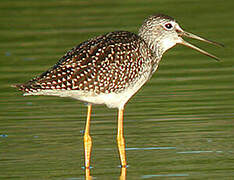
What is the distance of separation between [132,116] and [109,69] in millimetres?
3212

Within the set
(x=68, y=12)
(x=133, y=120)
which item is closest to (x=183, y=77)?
(x=133, y=120)

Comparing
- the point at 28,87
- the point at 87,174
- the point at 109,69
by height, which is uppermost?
the point at 109,69

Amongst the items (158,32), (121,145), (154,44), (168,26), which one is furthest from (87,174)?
(168,26)

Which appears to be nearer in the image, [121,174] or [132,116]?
[121,174]

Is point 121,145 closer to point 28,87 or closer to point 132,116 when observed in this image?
point 28,87

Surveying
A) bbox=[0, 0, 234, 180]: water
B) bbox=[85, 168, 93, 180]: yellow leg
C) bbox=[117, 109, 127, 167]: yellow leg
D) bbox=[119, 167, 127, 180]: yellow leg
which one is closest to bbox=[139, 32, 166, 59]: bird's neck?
bbox=[117, 109, 127, 167]: yellow leg

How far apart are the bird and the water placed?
64cm

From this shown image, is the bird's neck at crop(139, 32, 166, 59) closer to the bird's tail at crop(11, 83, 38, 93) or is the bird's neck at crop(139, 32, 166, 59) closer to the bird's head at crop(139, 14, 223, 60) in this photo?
the bird's head at crop(139, 14, 223, 60)

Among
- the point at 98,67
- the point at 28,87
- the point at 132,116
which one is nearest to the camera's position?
the point at 28,87

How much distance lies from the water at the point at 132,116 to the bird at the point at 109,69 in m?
0.64

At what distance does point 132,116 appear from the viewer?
16.2 meters

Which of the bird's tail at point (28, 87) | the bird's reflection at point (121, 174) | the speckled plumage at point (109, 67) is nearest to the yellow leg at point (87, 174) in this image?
the bird's reflection at point (121, 174)

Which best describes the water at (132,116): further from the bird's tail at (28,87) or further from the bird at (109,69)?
the bird's tail at (28,87)

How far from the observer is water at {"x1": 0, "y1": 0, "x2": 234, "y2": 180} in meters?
13.0
